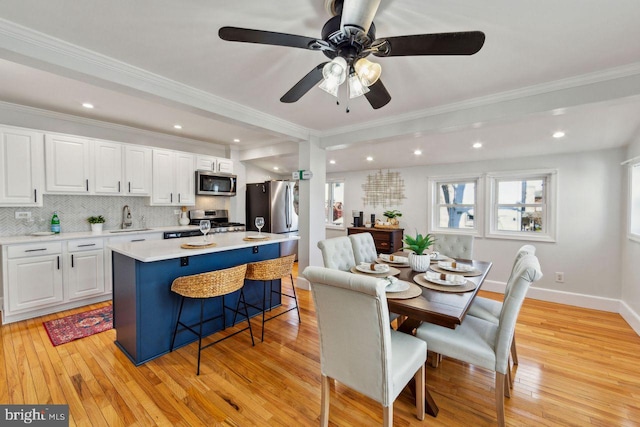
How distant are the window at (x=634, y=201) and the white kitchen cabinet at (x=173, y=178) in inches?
231

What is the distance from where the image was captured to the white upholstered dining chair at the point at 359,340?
1312mm

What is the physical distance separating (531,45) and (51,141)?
490 centimetres

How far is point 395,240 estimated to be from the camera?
5078 mm

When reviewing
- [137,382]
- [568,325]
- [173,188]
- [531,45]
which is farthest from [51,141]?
[568,325]

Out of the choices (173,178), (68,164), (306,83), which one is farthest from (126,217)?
(306,83)

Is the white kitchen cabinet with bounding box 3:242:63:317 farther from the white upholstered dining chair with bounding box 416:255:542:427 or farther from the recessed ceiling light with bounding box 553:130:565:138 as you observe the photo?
the recessed ceiling light with bounding box 553:130:565:138

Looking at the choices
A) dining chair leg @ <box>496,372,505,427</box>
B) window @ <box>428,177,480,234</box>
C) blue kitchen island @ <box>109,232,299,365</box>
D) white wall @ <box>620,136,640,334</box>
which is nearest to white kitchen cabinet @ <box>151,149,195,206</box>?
blue kitchen island @ <box>109,232,299,365</box>

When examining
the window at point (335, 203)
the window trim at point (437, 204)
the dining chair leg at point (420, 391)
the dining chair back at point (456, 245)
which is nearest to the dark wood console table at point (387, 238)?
the window trim at point (437, 204)

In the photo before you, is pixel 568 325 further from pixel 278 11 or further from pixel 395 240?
pixel 278 11

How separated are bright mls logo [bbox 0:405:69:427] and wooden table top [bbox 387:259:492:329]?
2.13 m

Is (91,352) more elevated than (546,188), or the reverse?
(546,188)

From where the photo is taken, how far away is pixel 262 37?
139 cm

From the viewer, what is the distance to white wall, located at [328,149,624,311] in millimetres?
3412

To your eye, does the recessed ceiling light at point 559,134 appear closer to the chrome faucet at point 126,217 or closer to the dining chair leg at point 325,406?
the dining chair leg at point 325,406
